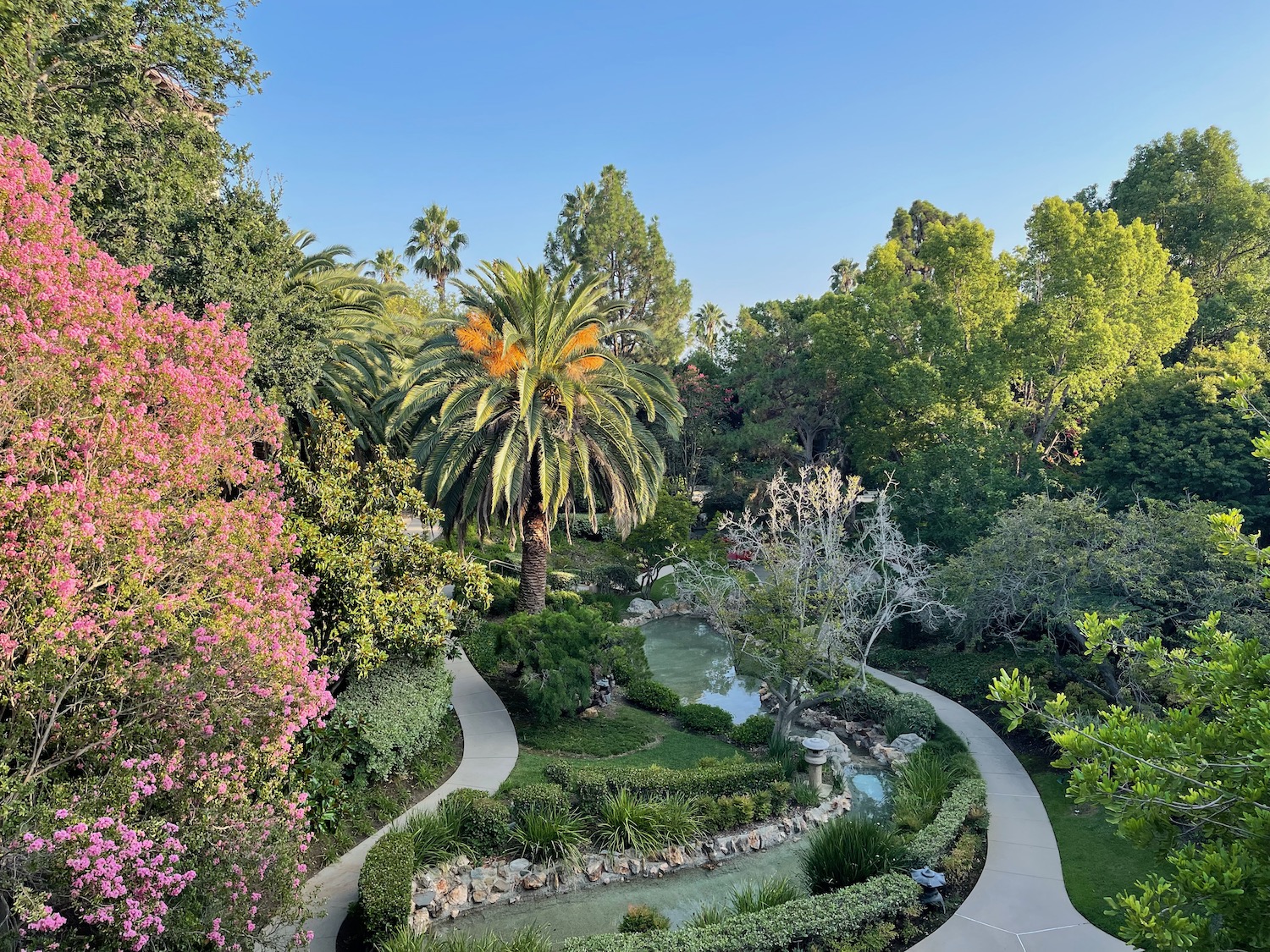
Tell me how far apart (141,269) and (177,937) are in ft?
24.5

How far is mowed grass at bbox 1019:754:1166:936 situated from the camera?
890 centimetres

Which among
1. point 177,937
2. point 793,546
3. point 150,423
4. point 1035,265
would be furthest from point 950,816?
point 1035,265

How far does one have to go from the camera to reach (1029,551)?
14.8 m

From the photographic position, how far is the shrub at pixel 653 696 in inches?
619

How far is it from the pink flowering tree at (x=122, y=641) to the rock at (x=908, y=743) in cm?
1138

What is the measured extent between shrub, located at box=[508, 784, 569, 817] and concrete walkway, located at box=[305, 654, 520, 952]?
149 cm

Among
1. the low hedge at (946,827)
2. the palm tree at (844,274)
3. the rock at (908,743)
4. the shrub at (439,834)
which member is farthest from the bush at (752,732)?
the palm tree at (844,274)

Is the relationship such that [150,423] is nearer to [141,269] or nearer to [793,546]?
[141,269]

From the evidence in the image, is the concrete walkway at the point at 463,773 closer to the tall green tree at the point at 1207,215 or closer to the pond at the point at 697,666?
the pond at the point at 697,666

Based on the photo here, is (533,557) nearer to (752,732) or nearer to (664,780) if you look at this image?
(752,732)

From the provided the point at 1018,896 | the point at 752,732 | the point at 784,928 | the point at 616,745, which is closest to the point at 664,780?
the point at 616,745

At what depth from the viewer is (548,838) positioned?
32.0 ft

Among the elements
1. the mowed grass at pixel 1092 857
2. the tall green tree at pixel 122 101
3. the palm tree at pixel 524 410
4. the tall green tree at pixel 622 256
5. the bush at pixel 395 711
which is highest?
the tall green tree at pixel 622 256

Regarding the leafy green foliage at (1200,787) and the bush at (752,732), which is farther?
the bush at (752,732)
